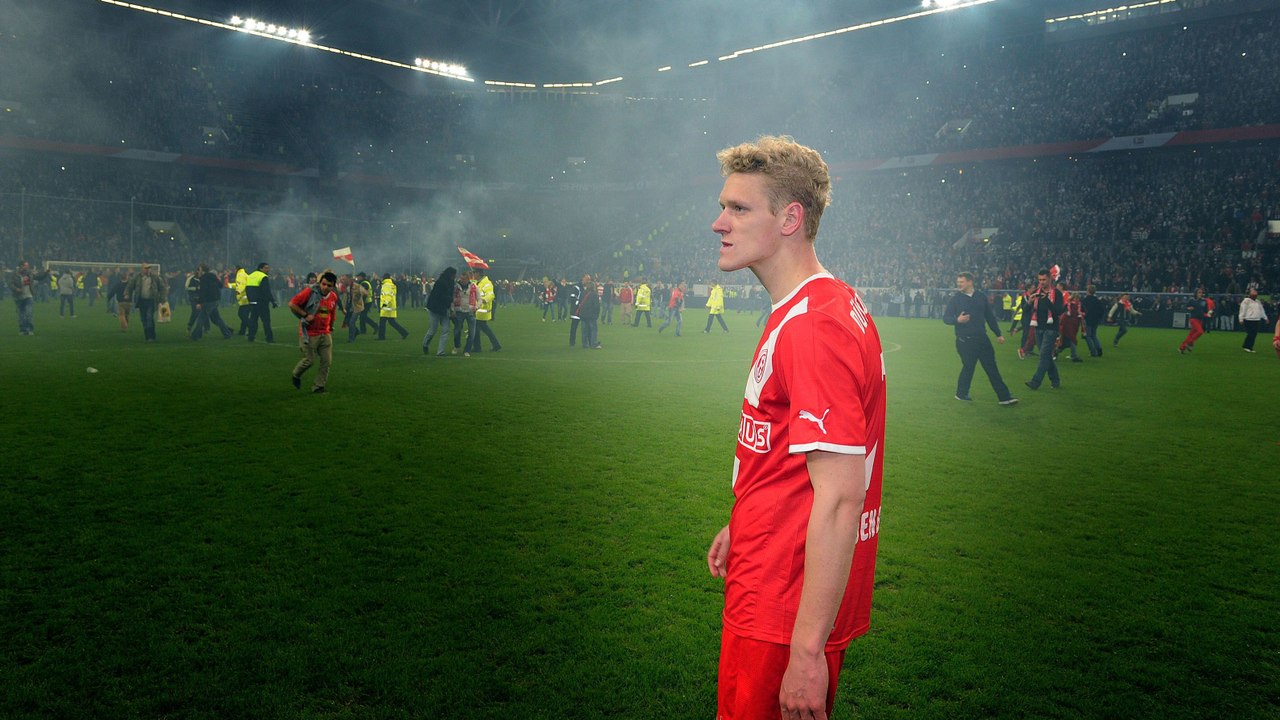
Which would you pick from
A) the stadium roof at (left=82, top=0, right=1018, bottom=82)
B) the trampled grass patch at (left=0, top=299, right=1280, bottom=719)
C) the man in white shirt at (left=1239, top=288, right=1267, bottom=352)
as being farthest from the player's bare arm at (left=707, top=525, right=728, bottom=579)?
the stadium roof at (left=82, top=0, right=1018, bottom=82)

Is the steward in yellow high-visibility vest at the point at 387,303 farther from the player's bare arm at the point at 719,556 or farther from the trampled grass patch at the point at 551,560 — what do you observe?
the player's bare arm at the point at 719,556

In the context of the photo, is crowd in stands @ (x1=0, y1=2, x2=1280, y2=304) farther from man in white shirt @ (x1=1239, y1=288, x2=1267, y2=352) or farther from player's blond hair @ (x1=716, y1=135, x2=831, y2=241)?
player's blond hair @ (x1=716, y1=135, x2=831, y2=241)

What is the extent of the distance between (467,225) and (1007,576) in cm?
5912

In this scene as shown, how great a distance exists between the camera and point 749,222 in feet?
7.00

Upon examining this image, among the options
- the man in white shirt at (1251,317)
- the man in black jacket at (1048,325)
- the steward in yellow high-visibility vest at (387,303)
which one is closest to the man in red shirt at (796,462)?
the man in black jacket at (1048,325)

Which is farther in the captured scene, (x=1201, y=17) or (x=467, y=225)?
(x=467, y=225)

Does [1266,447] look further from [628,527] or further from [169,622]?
[169,622]

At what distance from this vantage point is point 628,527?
6531mm

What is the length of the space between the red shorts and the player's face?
3.07 ft

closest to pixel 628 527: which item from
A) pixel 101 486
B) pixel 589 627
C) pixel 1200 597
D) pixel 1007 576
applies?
pixel 589 627

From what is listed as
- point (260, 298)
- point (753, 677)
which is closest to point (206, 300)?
point (260, 298)

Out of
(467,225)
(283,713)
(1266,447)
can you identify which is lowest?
(283,713)

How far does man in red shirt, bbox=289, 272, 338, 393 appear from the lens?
1209 cm

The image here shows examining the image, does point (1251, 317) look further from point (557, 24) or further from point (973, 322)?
point (557, 24)
